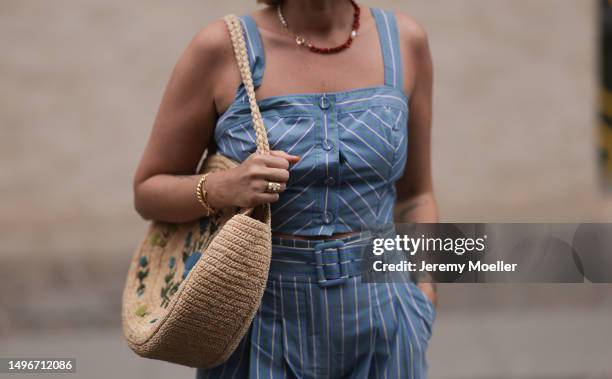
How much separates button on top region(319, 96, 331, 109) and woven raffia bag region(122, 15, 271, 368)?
0.15 metres

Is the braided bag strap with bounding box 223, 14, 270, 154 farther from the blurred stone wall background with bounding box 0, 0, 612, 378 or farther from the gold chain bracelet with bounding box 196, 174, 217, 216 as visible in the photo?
the blurred stone wall background with bounding box 0, 0, 612, 378

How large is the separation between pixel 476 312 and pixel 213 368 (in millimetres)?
4404

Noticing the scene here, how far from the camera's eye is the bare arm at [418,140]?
A: 2.40 m

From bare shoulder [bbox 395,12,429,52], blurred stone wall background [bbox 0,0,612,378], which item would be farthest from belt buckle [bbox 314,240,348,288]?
blurred stone wall background [bbox 0,0,612,378]

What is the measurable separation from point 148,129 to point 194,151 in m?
4.90

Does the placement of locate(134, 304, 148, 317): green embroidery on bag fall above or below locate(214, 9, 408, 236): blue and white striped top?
below

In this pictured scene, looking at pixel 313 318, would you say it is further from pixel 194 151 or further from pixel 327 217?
pixel 194 151

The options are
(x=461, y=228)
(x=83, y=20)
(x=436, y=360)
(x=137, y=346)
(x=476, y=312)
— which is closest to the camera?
(x=137, y=346)

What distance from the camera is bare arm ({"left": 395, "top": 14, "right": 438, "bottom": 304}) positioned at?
240 centimetres

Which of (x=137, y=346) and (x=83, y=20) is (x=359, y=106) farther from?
(x=83, y=20)

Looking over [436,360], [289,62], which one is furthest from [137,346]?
[436,360]

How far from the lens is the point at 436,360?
5.29 meters

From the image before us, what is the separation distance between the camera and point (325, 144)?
7.02ft

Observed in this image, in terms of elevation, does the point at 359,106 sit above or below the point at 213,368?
above
